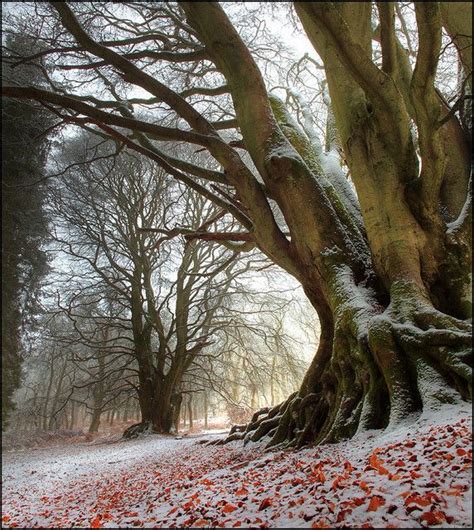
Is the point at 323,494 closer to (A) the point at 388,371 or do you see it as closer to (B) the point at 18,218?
(A) the point at 388,371

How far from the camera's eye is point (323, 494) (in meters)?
1.77

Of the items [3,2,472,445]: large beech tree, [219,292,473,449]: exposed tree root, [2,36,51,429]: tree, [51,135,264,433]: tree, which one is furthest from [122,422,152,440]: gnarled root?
[219,292,473,449]: exposed tree root

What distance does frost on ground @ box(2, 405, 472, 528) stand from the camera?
144cm

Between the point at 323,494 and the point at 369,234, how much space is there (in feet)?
9.06

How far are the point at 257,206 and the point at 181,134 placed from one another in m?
1.21

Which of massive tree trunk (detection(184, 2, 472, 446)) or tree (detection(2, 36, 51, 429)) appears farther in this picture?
tree (detection(2, 36, 51, 429))

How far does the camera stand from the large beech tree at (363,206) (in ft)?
9.31

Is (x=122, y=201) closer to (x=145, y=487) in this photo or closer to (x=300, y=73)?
(x=300, y=73)

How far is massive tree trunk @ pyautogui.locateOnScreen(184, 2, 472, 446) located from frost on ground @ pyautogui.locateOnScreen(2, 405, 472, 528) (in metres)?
0.43

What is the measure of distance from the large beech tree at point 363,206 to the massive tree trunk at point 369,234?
1cm

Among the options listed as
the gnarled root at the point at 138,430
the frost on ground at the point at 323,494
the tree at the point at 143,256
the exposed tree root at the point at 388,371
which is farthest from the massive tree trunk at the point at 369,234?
the gnarled root at the point at 138,430

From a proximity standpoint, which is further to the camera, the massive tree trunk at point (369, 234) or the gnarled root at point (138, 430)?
the gnarled root at point (138, 430)

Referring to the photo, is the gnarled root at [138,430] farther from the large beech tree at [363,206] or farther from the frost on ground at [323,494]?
the frost on ground at [323,494]

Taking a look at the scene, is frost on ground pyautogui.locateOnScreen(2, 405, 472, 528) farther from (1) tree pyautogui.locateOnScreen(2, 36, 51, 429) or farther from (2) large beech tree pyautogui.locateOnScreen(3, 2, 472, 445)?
(1) tree pyautogui.locateOnScreen(2, 36, 51, 429)
